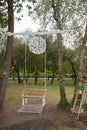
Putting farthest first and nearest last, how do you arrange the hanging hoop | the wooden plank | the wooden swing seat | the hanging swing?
the hanging hoop < the hanging swing < the wooden swing seat < the wooden plank

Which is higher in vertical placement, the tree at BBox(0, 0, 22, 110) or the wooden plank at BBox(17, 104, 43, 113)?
the tree at BBox(0, 0, 22, 110)

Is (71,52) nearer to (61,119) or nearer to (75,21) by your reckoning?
(75,21)

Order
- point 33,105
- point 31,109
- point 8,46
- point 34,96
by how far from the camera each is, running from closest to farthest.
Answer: point 31,109 → point 34,96 → point 33,105 → point 8,46

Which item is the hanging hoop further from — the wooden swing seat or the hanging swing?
the wooden swing seat

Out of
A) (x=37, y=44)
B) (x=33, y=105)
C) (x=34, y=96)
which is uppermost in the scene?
(x=37, y=44)

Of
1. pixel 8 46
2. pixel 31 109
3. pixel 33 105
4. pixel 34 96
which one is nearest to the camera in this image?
pixel 31 109

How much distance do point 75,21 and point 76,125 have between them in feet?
11.9

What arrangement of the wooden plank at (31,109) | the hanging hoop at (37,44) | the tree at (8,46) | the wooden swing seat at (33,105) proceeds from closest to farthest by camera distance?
1. the wooden plank at (31,109)
2. the wooden swing seat at (33,105)
3. the tree at (8,46)
4. the hanging hoop at (37,44)

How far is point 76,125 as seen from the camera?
20.8ft

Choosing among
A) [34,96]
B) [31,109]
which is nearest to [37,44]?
[34,96]

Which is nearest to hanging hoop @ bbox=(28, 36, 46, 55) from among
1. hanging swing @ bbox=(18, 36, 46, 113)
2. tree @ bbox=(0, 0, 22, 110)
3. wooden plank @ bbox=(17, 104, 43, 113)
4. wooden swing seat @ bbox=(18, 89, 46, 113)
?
hanging swing @ bbox=(18, 36, 46, 113)

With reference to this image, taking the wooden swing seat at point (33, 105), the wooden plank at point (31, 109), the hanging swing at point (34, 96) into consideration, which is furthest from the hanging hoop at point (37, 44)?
the wooden plank at point (31, 109)

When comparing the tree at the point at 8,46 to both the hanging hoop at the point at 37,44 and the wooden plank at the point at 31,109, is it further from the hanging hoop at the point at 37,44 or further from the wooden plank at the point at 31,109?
the hanging hoop at the point at 37,44

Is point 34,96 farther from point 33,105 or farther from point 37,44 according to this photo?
point 37,44
